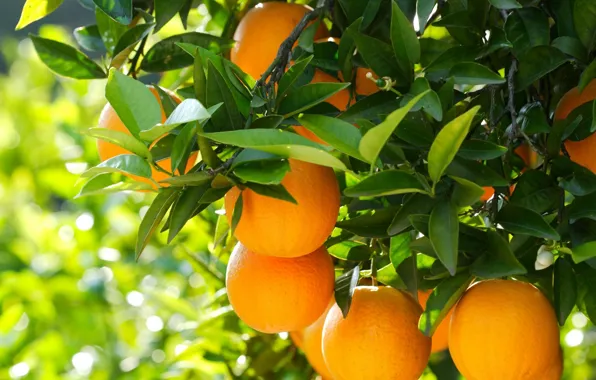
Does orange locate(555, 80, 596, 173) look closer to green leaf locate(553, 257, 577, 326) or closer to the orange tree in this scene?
the orange tree

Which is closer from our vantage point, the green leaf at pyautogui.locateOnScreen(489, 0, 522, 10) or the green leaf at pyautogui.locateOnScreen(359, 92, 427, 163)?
the green leaf at pyautogui.locateOnScreen(359, 92, 427, 163)

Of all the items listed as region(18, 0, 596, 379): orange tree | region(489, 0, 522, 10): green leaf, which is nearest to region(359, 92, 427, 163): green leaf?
region(18, 0, 596, 379): orange tree

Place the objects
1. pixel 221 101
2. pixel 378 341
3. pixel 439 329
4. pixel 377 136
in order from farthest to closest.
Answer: pixel 439 329, pixel 378 341, pixel 221 101, pixel 377 136

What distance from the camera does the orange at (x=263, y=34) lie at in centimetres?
92

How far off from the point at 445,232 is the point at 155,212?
238mm

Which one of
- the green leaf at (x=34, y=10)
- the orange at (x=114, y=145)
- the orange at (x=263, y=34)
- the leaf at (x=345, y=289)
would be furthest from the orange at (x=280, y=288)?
the green leaf at (x=34, y=10)

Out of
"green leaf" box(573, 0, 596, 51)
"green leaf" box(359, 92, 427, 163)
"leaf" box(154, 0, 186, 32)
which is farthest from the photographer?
"leaf" box(154, 0, 186, 32)

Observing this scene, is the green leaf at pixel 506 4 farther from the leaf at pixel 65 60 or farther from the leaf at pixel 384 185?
the leaf at pixel 65 60

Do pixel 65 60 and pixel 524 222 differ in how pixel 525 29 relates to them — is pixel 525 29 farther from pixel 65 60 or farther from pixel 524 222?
pixel 65 60

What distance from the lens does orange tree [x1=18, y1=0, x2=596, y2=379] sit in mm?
641

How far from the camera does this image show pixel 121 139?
64cm

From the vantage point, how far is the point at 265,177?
632 millimetres

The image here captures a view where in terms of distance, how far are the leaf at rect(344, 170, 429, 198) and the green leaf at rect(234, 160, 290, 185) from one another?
0.17 feet

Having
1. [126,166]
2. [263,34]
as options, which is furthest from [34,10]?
[126,166]
